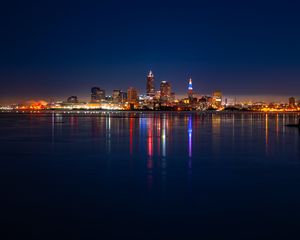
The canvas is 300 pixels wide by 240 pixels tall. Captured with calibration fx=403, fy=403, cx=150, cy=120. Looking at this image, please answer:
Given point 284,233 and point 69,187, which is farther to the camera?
point 69,187

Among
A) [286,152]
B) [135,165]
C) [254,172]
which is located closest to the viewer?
[254,172]

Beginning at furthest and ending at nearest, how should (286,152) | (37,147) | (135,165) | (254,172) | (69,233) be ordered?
(37,147) → (286,152) → (135,165) → (254,172) → (69,233)

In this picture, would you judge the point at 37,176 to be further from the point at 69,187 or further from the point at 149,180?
the point at 149,180

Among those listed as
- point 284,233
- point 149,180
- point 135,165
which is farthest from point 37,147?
point 284,233

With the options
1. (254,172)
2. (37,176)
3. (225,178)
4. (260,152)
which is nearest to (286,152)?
(260,152)

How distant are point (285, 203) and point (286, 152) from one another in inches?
440

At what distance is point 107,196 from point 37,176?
3813mm

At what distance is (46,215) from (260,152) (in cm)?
1395

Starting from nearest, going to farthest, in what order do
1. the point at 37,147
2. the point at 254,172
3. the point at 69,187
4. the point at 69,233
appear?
1. the point at 69,233
2. the point at 69,187
3. the point at 254,172
4. the point at 37,147

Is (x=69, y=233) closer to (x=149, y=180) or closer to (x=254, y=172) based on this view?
(x=149, y=180)

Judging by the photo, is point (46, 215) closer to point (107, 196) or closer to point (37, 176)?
point (107, 196)

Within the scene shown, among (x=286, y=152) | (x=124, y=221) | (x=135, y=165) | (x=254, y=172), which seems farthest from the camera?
(x=286, y=152)

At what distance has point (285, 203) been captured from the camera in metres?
9.28

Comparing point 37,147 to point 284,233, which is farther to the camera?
point 37,147
